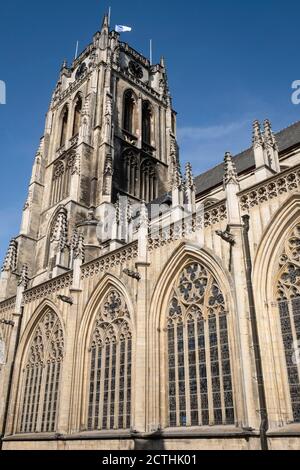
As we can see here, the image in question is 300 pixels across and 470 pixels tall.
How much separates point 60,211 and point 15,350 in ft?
34.7

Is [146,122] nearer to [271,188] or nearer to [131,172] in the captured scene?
[131,172]

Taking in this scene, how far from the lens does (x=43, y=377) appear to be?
1573 centimetres

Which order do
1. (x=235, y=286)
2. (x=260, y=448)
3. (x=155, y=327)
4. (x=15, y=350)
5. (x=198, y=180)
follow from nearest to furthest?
1. (x=260, y=448)
2. (x=235, y=286)
3. (x=155, y=327)
4. (x=15, y=350)
5. (x=198, y=180)

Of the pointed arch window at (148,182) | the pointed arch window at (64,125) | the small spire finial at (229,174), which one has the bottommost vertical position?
the small spire finial at (229,174)

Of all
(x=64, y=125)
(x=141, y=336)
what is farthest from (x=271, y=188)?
(x=64, y=125)

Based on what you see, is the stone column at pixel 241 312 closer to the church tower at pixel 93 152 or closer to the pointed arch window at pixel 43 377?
the pointed arch window at pixel 43 377

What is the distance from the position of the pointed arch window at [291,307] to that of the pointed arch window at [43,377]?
8785 millimetres

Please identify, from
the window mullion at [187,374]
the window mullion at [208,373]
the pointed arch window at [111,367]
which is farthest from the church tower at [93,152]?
the window mullion at [208,373]

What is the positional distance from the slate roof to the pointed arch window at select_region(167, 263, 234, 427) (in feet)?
28.4

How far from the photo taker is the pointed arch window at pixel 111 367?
40.5 feet

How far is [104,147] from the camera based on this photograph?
88.3ft

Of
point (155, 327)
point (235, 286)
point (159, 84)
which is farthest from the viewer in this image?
point (159, 84)
